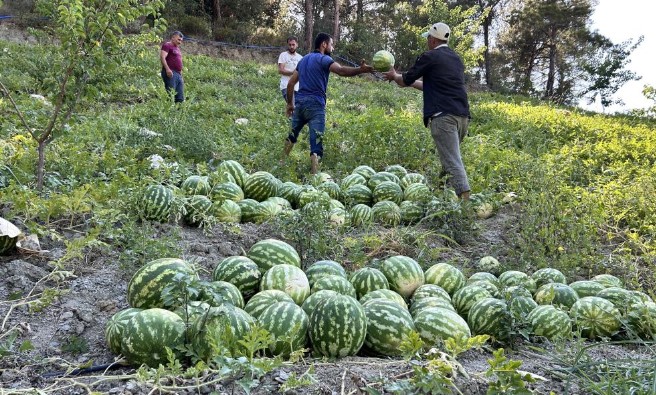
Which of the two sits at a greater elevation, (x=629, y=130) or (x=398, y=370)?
(x=629, y=130)

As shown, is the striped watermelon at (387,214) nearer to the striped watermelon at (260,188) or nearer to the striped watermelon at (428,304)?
the striped watermelon at (260,188)

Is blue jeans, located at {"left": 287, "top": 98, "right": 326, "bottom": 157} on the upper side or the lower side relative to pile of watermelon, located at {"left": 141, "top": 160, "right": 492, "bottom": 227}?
upper

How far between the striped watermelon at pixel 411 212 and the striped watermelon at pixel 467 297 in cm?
185

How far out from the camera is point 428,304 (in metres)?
3.38

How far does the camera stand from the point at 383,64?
6.82m

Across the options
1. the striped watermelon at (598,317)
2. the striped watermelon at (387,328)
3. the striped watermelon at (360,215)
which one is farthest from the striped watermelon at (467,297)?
the striped watermelon at (360,215)

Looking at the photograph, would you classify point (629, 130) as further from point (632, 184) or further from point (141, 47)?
point (141, 47)

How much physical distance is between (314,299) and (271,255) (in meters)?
0.66

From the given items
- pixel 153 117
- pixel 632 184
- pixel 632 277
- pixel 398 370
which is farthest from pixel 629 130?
pixel 398 370

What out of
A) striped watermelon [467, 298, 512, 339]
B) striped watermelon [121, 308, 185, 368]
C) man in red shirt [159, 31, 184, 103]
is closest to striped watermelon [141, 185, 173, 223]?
striped watermelon [121, 308, 185, 368]

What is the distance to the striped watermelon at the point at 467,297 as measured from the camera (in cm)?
362

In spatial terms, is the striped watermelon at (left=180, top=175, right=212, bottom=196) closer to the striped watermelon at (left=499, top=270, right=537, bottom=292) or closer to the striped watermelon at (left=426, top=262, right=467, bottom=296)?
the striped watermelon at (left=426, top=262, right=467, bottom=296)

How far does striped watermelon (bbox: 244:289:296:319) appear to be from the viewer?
3006mm

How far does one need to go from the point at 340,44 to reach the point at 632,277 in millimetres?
24250
